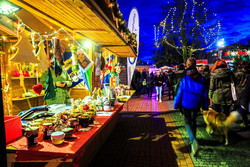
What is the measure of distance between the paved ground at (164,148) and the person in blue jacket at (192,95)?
1.31 ft

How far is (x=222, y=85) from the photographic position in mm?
4730

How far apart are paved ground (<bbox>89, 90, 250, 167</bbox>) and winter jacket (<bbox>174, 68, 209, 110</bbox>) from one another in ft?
3.61

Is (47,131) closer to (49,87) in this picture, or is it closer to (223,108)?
(49,87)

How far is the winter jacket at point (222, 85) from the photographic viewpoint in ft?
15.0

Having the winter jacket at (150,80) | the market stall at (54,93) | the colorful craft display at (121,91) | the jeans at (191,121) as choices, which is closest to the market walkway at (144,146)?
the market stall at (54,93)

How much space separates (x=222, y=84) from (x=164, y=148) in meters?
2.44

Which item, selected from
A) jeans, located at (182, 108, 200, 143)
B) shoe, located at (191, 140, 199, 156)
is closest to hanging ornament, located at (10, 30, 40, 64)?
jeans, located at (182, 108, 200, 143)

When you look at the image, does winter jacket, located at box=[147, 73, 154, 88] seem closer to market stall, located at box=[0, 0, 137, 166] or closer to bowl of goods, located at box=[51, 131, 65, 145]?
market stall, located at box=[0, 0, 137, 166]

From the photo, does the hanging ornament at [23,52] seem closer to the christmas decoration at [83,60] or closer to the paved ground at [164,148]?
A: the christmas decoration at [83,60]

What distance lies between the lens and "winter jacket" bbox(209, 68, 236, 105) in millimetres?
4559

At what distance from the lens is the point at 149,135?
16.2 feet

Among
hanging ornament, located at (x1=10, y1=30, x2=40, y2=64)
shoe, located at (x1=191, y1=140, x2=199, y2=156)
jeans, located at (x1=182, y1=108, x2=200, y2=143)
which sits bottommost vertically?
shoe, located at (x1=191, y1=140, x2=199, y2=156)

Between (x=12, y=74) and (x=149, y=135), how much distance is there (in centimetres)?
466

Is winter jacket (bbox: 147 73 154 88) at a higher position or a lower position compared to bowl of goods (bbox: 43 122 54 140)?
higher
